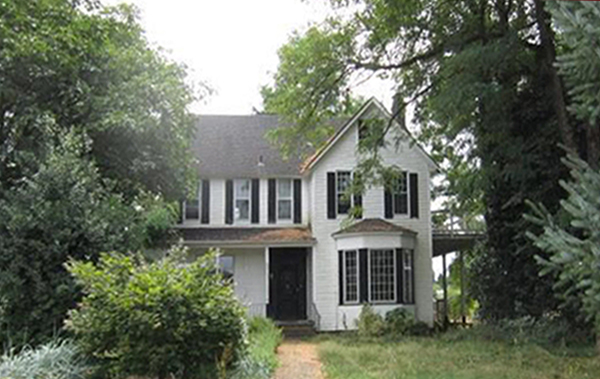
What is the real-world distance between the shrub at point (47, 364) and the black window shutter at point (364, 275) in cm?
1393

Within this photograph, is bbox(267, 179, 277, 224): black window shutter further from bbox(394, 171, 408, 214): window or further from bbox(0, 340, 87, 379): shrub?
bbox(0, 340, 87, 379): shrub

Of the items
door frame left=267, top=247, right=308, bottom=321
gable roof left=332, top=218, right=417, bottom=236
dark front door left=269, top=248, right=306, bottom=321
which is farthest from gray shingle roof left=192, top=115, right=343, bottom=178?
gable roof left=332, top=218, right=417, bottom=236

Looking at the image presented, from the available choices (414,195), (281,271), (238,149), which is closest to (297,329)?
(281,271)

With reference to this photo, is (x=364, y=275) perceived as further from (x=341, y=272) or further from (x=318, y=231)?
(x=318, y=231)

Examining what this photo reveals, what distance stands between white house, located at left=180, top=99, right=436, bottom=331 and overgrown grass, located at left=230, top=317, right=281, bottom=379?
16.4ft

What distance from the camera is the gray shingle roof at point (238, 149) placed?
24938mm

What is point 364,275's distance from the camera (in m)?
Answer: 22.3

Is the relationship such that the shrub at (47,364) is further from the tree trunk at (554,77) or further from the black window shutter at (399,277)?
the black window shutter at (399,277)

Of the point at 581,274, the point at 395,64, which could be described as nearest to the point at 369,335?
the point at 395,64

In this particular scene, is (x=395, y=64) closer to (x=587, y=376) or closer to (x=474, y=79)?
(x=474, y=79)

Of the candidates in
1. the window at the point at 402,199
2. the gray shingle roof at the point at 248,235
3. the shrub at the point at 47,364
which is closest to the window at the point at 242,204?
the gray shingle roof at the point at 248,235

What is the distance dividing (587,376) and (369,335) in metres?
9.57

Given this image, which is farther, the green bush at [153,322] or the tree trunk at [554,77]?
the tree trunk at [554,77]

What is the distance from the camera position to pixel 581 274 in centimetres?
518
